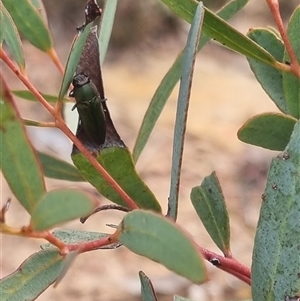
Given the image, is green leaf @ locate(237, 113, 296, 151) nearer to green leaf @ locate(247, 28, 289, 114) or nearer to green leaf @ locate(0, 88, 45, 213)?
green leaf @ locate(247, 28, 289, 114)

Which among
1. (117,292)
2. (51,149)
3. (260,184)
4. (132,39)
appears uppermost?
(132,39)

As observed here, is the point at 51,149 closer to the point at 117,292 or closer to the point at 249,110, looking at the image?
the point at 117,292

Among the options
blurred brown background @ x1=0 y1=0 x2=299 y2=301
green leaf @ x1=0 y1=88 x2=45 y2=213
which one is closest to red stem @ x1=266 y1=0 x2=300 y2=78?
green leaf @ x1=0 y1=88 x2=45 y2=213

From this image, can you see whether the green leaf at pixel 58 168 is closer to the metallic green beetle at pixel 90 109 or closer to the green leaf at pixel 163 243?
the metallic green beetle at pixel 90 109

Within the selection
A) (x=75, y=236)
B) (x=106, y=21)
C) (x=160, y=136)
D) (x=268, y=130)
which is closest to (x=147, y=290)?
(x=75, y=236)

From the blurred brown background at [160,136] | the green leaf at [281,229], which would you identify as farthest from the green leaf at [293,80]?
the blurred brown background at [160,136]

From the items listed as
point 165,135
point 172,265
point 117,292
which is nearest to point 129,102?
point 165,135
